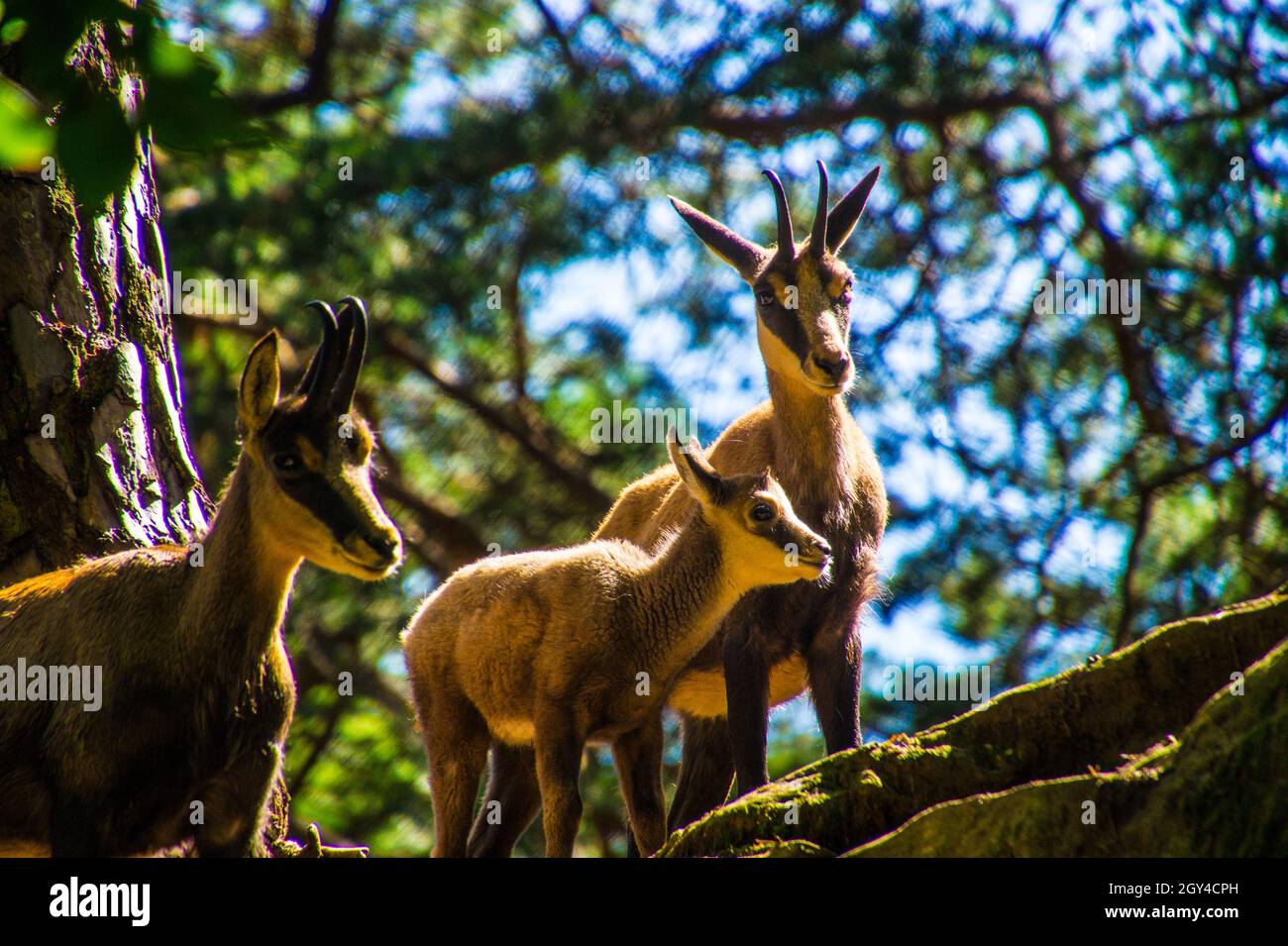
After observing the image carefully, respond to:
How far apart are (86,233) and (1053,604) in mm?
8339

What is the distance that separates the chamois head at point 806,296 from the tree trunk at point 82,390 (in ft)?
8.41

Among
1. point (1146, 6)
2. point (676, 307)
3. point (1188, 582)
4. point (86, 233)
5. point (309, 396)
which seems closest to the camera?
point (309, 396)

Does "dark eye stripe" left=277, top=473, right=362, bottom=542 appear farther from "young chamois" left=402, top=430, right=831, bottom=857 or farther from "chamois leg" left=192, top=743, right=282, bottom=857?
"young chamois" left=402, top=430, right=831, bottom=857

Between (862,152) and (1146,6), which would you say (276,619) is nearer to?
(862,152)

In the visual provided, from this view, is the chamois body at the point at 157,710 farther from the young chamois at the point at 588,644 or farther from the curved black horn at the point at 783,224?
the curved black horn at the point at 783,224

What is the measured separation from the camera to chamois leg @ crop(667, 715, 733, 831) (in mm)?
7348

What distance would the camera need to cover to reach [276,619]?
16.1 feet

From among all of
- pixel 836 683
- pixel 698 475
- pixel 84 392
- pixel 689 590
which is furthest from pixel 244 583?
pixel 836 683

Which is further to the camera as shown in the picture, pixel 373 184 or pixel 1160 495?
pixel 373 184

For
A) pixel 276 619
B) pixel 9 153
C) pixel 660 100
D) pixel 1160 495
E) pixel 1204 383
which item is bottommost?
pixel 276 619

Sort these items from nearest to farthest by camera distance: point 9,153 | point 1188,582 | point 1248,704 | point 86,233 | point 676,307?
point 9,153, point 1248,704, point 86,233, point 1188,582, point 676,307

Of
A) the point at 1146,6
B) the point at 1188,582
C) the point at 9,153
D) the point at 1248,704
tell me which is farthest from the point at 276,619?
the point at 1146,6

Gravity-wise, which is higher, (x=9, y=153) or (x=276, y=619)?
(x=9, y=153)
